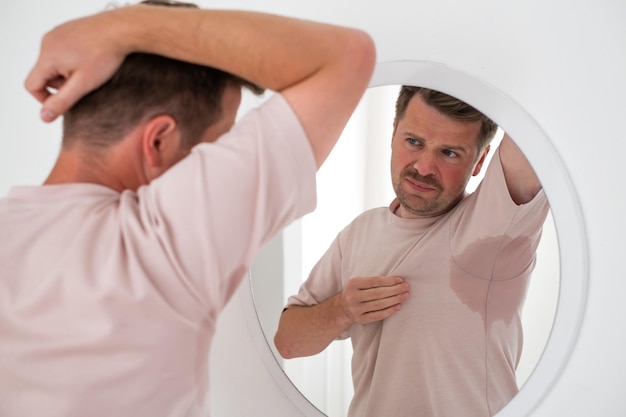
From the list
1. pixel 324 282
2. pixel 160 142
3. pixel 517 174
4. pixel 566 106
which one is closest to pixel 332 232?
pixel 324 282

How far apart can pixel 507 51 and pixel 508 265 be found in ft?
1.11

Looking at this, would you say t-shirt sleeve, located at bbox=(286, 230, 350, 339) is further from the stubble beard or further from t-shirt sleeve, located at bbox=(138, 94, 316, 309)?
t-shirt sleeve, located at bbox=(138, 94, 316, 309)

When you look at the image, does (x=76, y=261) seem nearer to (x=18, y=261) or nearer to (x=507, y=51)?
(x=18, y=261)

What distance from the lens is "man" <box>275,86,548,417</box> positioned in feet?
3.51

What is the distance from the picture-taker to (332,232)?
3.82 feet

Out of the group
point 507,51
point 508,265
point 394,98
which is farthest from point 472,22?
point 508,265

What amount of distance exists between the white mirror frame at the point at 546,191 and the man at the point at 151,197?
14.8 inches

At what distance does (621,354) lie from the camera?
99cm

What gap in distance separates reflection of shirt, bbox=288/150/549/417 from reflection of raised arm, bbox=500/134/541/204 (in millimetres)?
12

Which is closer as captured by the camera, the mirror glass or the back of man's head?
the back of man's head

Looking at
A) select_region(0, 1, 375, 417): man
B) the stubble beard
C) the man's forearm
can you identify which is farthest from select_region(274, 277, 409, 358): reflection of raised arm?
select_region(0, 1, 375, 417): man

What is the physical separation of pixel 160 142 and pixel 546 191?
603 millimetres

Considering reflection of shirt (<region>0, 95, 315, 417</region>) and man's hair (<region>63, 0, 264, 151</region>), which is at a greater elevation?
man's hair (<region>63, 0, 264, 151</region>)

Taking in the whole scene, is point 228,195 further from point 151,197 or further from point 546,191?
point 546,191
